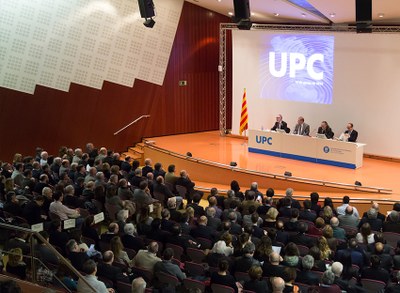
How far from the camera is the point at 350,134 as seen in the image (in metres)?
13.9

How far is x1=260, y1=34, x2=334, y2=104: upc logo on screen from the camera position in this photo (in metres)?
15.1

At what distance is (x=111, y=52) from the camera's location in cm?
1558

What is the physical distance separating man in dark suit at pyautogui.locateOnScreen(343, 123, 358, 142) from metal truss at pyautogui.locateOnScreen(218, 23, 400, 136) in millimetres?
2464

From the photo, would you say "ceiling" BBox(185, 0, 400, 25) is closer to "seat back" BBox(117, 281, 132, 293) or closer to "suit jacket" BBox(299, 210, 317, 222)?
"suit jacket" BBox(299, 210, 317, 222)

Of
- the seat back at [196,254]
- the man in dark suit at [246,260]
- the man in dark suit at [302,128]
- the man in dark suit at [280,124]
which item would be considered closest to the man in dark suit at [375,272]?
the man in dark suit at [246,260]

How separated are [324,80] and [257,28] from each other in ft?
8.33

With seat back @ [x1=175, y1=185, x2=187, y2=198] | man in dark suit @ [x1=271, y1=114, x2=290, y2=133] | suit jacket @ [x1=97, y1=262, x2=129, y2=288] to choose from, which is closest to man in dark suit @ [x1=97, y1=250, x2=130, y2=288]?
suit jacket @ [x1=97, y1=262, x2=129, y2=288]

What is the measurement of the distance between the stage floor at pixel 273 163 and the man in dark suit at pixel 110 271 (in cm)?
688

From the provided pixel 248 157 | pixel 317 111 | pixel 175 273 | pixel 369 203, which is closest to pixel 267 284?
pixel 175 273

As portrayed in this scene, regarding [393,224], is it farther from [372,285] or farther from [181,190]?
[181,190]

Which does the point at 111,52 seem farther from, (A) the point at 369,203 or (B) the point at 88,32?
(A) the point at 369,203

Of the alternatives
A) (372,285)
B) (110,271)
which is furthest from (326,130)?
(110,271)

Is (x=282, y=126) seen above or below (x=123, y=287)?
above

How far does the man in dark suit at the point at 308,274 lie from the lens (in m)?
6.52
